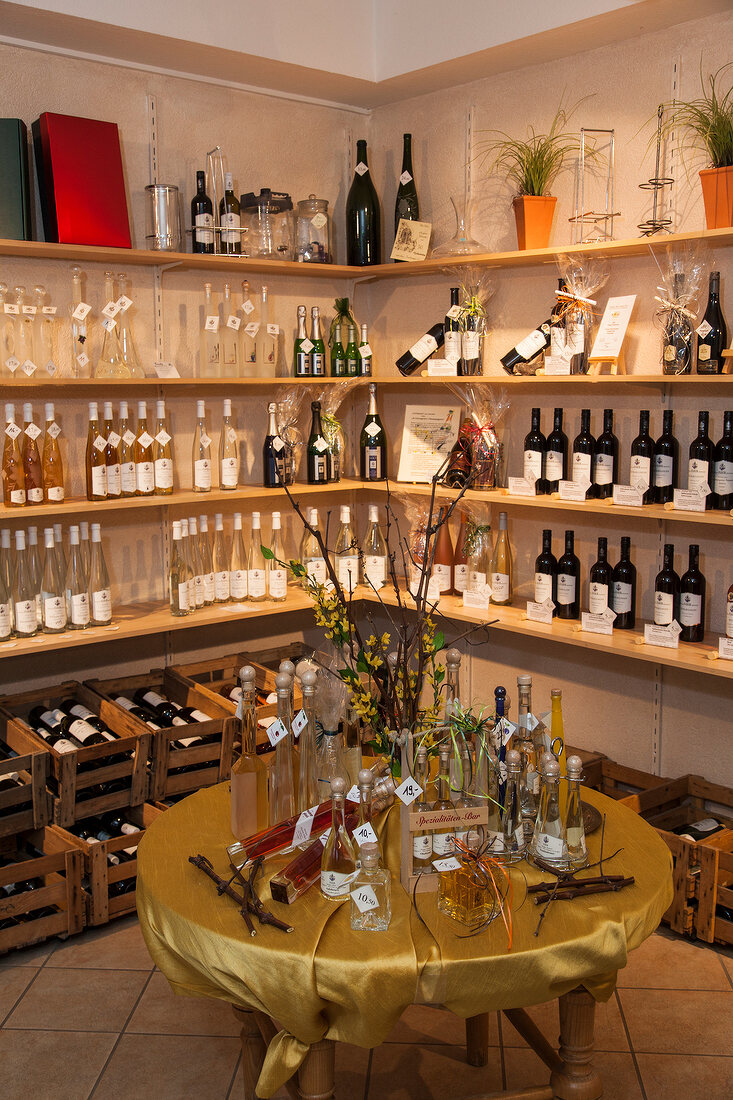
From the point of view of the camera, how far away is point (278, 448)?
3.78 meters

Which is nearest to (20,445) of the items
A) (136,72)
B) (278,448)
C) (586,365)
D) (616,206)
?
(278,448)

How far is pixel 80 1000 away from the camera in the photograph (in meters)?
2.62

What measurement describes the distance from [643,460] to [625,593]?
0.45 m

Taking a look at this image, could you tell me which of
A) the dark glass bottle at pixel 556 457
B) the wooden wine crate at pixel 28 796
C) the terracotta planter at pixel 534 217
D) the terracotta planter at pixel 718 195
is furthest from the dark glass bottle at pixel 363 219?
the wooden wine crate at pixel 28 796

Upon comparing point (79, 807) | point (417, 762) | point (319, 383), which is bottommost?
point (79, 807)

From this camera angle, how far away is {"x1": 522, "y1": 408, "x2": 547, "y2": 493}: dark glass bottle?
3.38m

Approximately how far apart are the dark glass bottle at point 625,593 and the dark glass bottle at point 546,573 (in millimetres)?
233

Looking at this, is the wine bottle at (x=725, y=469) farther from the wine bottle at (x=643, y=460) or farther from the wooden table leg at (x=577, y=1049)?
the wooden table leg at (x=577, y=1049)

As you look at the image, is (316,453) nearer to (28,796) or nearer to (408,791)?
(28,796)

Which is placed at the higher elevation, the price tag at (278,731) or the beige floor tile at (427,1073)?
the price tag at (278,731)

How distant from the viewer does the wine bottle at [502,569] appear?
359 centimetres

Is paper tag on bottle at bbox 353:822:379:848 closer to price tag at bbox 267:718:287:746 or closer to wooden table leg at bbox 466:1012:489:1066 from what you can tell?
price tag at bbox 267:718:287:746

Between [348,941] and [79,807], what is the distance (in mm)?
1649

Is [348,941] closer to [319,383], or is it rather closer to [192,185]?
[319,383]
